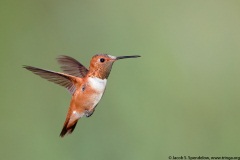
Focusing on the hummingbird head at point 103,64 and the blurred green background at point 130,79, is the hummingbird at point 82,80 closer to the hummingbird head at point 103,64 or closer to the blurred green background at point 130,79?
the hummingbird head at point 103,64

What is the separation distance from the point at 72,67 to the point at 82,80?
0.30 feet

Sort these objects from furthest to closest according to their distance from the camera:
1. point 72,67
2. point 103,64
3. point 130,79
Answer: point 130,79, point 72,67, point 103,64

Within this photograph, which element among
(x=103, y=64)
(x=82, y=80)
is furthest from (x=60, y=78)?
(x=103, y=64)

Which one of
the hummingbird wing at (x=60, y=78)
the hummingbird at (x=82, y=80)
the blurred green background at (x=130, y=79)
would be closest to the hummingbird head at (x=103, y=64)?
the hummingbird at (x=82, y=80)

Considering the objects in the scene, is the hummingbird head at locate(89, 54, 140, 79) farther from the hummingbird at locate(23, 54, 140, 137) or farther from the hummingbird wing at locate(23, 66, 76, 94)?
the hummingbird wing at locate(23, 66, 76, 94)

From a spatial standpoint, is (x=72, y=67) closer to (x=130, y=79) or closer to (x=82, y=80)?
(x=82, y=80)

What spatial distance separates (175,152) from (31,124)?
68cm

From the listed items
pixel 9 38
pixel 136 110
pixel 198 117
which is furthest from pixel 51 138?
pixel 198 117

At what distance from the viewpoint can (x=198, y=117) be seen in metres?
1.76

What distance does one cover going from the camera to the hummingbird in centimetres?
107

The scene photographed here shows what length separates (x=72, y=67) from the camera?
1232 millimetres

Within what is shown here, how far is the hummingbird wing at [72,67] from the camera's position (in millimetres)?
1211

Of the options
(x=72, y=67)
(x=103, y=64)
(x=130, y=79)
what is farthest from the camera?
(x=130, y=79)

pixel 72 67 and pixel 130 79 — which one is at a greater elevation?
pixel 72 67
